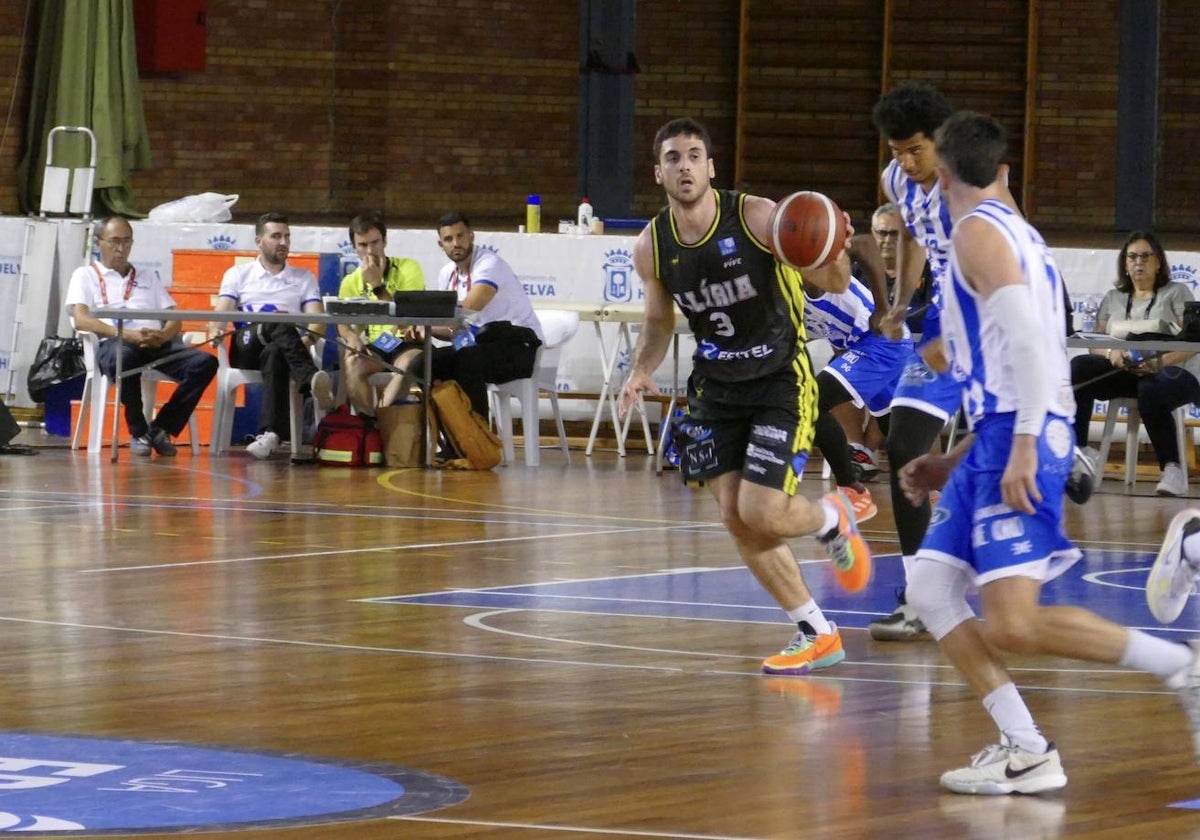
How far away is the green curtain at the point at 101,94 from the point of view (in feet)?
49.8

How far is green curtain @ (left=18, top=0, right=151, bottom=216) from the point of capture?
49.8 feet

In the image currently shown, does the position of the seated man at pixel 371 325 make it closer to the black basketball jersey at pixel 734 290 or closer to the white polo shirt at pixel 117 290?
the white polo shirt at pixel 117 290

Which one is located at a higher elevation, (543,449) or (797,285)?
(797,285)

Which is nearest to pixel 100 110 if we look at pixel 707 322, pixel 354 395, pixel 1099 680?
pixel 354 395

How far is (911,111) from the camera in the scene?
5.86 metres

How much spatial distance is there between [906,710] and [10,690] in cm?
220

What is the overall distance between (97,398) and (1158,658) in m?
9.33

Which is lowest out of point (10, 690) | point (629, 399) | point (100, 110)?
point (10, 690)

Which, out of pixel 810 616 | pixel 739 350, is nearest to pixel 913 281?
pixel 739 350

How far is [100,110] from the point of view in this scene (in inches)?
602

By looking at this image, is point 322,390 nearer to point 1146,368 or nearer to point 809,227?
point 1146,368

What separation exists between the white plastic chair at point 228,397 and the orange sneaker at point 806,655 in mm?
7126

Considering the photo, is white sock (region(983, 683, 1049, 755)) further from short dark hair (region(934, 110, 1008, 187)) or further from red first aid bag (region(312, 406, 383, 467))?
red first aid bag (region(312, 406, 383, 467))

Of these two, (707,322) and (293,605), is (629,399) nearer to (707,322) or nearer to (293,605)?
Result: (707,322)
